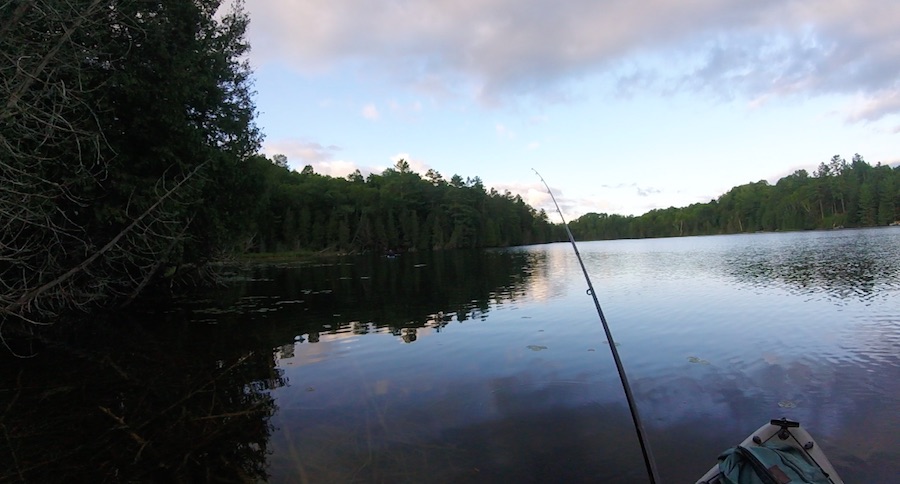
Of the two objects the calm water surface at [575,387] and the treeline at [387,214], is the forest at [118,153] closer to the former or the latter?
the calm water surface at [575,387]

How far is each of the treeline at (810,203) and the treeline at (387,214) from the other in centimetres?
7437

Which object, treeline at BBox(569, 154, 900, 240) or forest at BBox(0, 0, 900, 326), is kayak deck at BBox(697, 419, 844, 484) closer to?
forest at BBox(0, 0, 900, 326)

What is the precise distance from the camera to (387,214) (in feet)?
380

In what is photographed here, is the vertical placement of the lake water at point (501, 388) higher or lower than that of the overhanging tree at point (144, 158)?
lower

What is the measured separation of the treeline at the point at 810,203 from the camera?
4668 inches

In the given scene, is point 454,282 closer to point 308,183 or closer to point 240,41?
point 240,41

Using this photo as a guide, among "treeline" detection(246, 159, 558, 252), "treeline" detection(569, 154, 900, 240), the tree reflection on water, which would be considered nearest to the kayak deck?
the tree reflection on water

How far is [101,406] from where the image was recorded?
8.55 metres

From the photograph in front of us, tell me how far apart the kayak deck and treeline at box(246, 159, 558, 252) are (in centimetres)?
8079

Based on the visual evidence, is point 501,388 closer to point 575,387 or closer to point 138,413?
point 575,387

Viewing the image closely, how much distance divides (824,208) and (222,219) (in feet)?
556

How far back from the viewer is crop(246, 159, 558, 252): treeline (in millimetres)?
98312

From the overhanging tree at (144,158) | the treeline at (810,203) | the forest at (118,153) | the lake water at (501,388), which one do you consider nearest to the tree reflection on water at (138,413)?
the lake water at (501,388)

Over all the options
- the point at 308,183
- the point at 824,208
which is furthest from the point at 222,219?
the point at 824,208
